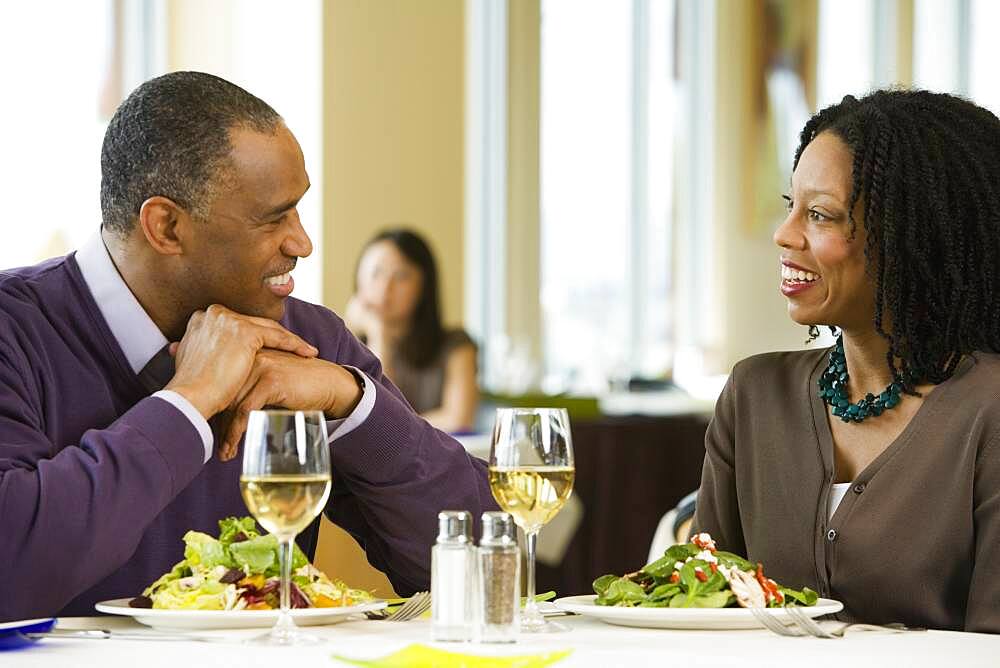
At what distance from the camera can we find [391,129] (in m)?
6.11

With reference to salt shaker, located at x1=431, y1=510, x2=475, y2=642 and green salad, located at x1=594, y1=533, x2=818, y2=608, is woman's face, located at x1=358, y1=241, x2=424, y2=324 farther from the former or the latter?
salt shaker, located at x1=431, y1=510, x2=475, y2=642

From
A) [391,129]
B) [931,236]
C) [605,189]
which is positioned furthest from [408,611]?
[605,189]

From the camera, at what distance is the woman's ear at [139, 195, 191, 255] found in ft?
6.35

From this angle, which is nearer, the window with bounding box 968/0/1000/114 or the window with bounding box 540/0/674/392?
the window with bounding box 540/0/674/392

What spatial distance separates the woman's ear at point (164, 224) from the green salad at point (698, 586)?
0.69 m

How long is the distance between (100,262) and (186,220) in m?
0.12

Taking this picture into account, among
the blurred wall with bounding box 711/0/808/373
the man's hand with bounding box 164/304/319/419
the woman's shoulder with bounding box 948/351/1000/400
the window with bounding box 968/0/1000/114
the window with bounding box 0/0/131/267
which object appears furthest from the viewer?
the window with bounding box 968/0/1000/114

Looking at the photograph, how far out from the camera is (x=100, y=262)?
1950 millimetres

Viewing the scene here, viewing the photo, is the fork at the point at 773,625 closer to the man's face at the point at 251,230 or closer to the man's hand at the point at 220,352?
the man's hand at the point at 220,352

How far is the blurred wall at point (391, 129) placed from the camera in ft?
19.4

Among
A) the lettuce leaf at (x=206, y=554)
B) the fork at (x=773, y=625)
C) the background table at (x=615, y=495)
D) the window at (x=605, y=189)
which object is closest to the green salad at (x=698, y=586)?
the fork at (x=773, y=625)

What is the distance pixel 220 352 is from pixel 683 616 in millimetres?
619

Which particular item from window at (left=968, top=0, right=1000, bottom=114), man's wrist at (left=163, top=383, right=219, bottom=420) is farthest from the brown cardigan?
window at (left=968, top=0, right=1000, bottom=114)

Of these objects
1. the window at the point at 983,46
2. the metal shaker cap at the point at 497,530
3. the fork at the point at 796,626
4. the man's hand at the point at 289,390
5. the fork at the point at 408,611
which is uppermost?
the window at the point at 983,46
